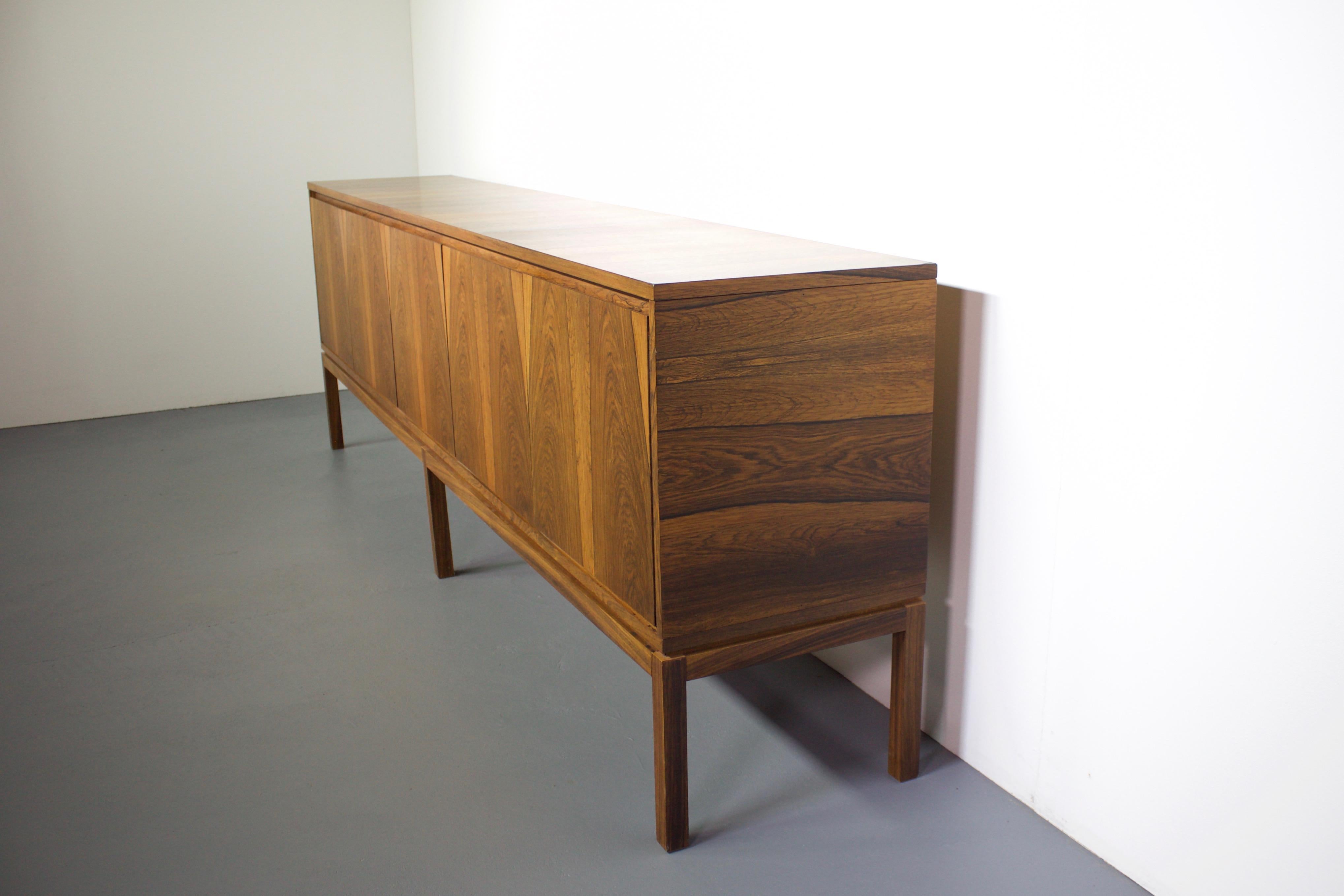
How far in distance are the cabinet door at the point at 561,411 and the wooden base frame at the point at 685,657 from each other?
0.19 feet

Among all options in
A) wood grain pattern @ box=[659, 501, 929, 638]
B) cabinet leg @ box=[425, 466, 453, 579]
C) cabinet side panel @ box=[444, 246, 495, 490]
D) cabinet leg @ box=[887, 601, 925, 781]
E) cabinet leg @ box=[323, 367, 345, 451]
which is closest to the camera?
wood grain pattern @ box=[659, 501, 929, 638]

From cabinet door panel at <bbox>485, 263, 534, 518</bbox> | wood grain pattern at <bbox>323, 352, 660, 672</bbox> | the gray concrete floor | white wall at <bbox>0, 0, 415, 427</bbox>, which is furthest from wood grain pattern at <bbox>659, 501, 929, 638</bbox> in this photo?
white wall at <bbox>0, 0, 415, 427</bbox>

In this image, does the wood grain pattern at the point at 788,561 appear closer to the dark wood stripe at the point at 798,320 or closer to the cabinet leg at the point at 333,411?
the dark wood stripe at the point at 798,320

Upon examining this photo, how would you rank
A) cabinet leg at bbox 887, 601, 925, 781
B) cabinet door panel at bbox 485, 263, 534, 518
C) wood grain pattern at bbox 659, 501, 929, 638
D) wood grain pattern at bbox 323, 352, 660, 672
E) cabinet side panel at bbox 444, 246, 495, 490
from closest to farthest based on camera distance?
wood grain pattern at bbox 659, 501, 929, 638 → wood grain pattern at bbox 323, 352, 660, 672 → cabinet leg at bbox 887, 601, 925, 781 → cabinet door panel at bbox 485, 263, 534, 518 → cabinet side panel at bbox 444, 246, 495, 490

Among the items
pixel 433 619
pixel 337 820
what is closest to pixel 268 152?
pixel 433 619

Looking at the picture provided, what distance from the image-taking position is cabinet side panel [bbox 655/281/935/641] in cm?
161

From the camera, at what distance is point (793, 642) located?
1777 mm

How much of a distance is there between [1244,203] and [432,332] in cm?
182

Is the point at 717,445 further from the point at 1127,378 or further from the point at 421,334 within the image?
the point at 421,334

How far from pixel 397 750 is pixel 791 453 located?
1004mm

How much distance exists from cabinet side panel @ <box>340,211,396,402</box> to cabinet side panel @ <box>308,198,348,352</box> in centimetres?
8

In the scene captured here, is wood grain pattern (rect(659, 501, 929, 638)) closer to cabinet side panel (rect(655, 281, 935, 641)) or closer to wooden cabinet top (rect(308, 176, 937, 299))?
cabinet side panel (rect(655, 281, 935, 641))

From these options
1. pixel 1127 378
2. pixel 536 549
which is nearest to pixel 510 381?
pixel 536 549

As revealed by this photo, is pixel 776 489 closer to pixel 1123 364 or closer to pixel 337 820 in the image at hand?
pixel 1123 364
